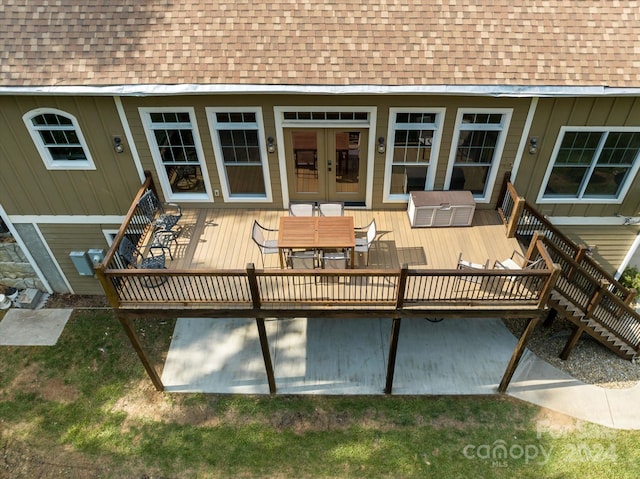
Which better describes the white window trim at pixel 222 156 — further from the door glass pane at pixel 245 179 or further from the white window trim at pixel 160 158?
the white window trim at pixel 160 158

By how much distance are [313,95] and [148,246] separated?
14.3ft

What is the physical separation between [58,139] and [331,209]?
5.70 metres

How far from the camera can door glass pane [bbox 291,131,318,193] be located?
27.5 feet

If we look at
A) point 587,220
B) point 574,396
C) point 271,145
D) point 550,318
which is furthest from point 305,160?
point 574,396

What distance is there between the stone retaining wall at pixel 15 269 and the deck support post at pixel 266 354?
7.06 meters

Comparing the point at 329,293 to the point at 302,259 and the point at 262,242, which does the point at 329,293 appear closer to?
the point at 302,259

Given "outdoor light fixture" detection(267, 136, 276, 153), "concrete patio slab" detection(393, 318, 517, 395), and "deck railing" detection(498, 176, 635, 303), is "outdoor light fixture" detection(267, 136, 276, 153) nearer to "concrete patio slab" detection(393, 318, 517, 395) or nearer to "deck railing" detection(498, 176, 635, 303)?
"deck railing" detection(498, 176, 635, 303)

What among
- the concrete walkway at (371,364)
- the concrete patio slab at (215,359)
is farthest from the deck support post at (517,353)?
the concrete patio slab at (215,359)

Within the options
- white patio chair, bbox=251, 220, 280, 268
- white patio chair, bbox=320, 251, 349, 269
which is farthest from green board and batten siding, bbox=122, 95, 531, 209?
white patio chair, bbox=320, 251, 349, 269

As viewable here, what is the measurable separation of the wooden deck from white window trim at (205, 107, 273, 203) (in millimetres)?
306

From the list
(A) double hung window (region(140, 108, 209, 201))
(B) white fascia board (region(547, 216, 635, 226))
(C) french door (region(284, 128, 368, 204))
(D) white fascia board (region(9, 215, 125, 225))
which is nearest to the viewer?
(A) double hung window (region(140, 108, 209, 201))

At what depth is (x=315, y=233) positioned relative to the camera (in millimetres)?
7887

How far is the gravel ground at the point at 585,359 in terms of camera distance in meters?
9.10

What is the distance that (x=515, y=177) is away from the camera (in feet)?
28.4
